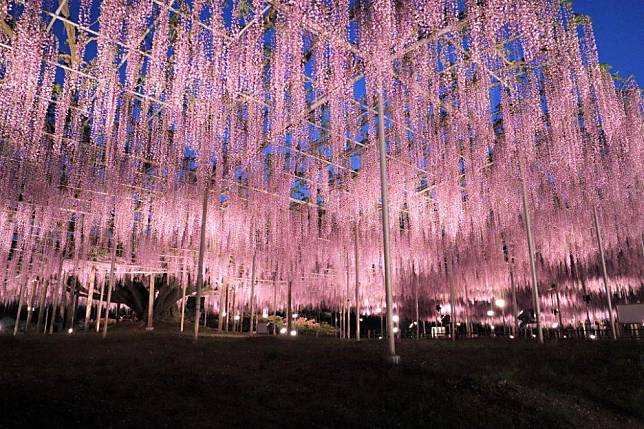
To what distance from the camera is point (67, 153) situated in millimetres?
13508

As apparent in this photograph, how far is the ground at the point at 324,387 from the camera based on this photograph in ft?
16.9

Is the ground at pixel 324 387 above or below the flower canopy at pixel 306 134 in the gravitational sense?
below

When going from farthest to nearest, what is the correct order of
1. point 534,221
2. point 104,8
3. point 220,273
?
point 220,273 → point 534,221 → point 104,8

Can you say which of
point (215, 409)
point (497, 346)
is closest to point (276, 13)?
point (215, 409)

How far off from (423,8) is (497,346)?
7350 mm

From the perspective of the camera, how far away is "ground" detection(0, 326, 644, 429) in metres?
5.15

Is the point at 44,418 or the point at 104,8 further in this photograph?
the point at 104,8

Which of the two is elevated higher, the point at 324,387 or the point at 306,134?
the point at 306,134

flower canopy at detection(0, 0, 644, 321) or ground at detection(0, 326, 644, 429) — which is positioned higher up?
flower canopy at detection(0, 0, 644, 321)

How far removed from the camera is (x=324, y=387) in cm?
632

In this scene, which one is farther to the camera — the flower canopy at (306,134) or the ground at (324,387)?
the flower canopy at (306,134)

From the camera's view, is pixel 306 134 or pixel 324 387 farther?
pixel 306 134

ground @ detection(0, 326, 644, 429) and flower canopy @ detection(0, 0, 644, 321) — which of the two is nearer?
ground @ detection(0, 326, 644, 429)

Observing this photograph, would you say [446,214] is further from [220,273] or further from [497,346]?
[220,273]
